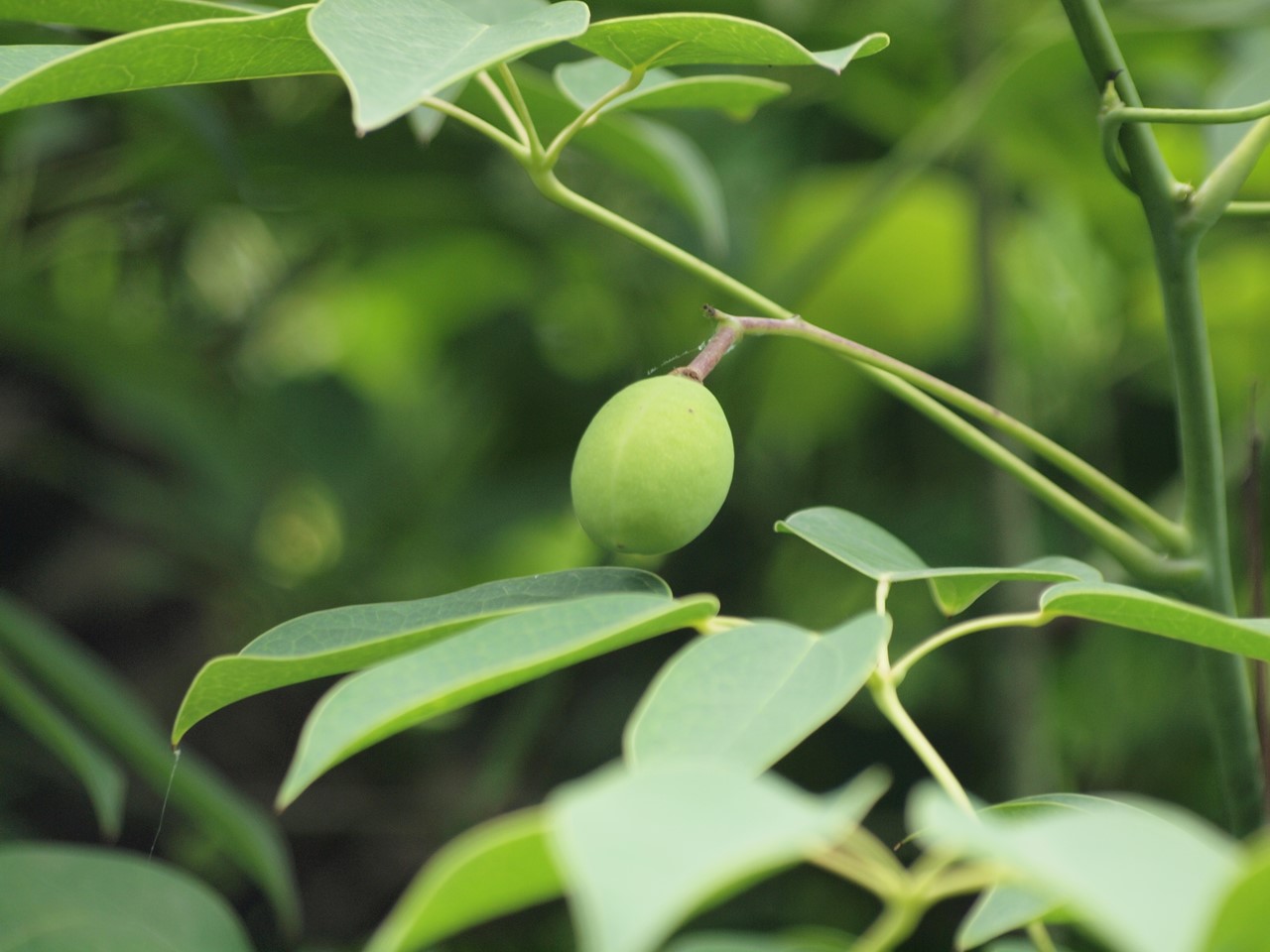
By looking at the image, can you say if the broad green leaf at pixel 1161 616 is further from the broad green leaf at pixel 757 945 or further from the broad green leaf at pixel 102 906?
the broad green leaf at pixel 102 906

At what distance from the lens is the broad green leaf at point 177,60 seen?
0.42 m

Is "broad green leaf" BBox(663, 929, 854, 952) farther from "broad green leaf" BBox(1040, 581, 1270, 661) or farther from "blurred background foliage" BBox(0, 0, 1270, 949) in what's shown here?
"blurred background foliage" BBox(0, 0, 1270, 949)

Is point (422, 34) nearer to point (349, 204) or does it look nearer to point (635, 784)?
point (635, 784)

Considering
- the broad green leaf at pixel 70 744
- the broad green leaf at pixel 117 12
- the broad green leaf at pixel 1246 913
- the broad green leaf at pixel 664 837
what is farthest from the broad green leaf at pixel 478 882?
the broad green leaf at pixel 70 744

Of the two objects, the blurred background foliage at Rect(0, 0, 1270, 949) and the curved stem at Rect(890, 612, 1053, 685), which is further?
the blurred background foliage at Rect(0, 0, 1270, 949)

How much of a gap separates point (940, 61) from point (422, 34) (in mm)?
1130

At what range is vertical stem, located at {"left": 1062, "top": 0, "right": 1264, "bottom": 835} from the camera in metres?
0.51

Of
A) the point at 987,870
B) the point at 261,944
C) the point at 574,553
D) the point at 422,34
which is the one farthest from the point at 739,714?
the point at 574,553

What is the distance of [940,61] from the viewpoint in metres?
1.42

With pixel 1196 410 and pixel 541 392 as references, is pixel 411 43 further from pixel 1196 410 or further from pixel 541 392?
pixel 541 392

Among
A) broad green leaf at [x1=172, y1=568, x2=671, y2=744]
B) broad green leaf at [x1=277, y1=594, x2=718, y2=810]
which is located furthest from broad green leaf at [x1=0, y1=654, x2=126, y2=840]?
broad green leaf at [x1=277, y1=594, x2=718, y2=810]

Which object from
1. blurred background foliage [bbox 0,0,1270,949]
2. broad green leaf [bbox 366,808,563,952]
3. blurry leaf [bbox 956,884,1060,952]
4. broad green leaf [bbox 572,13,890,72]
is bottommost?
blurred background foliage [bbox 0,0,1270,949]

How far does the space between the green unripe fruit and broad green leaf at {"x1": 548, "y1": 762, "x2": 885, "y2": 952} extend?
0.23m

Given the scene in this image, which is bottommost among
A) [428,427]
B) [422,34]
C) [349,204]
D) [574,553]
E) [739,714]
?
[574,553]
